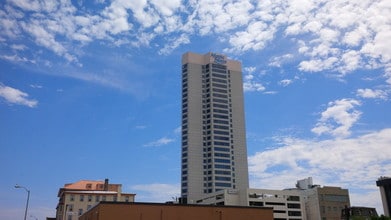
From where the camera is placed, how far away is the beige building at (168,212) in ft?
179

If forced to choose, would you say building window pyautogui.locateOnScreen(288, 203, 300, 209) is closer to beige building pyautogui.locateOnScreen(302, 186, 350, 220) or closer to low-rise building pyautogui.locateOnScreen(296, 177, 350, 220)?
low-rise building pyautogui.locateOnScreen(296, 177, 350, 220)

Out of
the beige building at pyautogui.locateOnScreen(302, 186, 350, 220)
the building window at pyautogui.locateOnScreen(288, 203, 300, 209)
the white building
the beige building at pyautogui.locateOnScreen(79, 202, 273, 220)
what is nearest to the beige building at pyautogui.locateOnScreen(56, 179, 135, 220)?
the white building

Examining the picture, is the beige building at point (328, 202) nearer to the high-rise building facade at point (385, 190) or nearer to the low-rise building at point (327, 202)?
the low-rise building at point (327, 202)

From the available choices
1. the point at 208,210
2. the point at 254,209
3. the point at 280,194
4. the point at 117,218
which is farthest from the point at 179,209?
the point at 280,194

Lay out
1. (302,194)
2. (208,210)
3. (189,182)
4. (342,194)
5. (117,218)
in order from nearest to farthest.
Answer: (117,218)
(208,210)
(342,194)
(302,194)
(189,182)

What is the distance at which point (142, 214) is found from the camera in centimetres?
5559

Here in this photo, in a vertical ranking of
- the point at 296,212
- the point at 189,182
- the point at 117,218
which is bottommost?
the point at 117,218

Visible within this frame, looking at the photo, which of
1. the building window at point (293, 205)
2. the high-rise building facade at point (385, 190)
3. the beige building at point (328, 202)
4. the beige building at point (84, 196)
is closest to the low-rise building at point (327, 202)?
the beige building at point (328, 202)

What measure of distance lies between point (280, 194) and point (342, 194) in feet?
70.9

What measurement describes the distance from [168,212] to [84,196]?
75498mm

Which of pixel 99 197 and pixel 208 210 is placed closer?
pixel 208 210

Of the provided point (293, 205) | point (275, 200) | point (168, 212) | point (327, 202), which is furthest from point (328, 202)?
point (168, 212)

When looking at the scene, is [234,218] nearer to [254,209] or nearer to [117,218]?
[254,209]

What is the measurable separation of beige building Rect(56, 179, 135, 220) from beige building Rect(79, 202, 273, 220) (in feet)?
213
